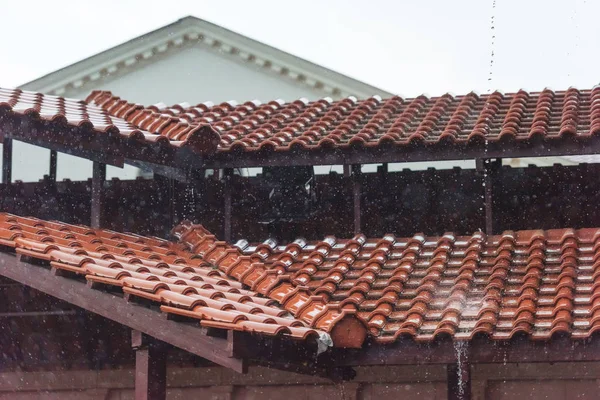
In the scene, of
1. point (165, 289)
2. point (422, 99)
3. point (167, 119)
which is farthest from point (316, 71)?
point (165, 289)

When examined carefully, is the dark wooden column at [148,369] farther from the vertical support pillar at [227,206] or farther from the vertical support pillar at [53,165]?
the vertical support pillar at [53,165]

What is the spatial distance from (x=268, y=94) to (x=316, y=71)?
118 centimetres

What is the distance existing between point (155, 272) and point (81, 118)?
9.67 ft

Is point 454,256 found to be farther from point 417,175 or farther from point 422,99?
point 422,99

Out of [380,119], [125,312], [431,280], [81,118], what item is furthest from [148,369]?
[380,119]

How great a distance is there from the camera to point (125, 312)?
10391 millimetres

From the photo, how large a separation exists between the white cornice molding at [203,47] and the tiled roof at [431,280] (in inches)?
478

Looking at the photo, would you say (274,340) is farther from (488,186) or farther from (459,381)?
(488,186)

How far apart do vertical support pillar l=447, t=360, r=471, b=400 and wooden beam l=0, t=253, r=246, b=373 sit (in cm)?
242

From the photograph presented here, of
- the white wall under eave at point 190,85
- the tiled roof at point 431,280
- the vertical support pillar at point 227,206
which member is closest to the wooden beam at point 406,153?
the vertical support pillar at point 227,206

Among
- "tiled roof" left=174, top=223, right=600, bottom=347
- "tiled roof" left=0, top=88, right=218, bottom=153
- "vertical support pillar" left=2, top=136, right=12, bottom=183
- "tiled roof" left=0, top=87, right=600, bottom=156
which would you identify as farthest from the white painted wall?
"vertical support pillar" left=2, top=136, right=12, bottom=183

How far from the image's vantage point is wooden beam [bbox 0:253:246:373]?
9.99m

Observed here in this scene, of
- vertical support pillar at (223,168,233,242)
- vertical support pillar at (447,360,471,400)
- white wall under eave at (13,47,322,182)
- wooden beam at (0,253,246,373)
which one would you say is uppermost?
white wall under eave at (13,47,322,182)

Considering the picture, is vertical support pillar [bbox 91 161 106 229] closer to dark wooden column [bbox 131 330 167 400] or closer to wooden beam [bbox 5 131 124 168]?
wooden beam [bbox 5 131 124 168]
